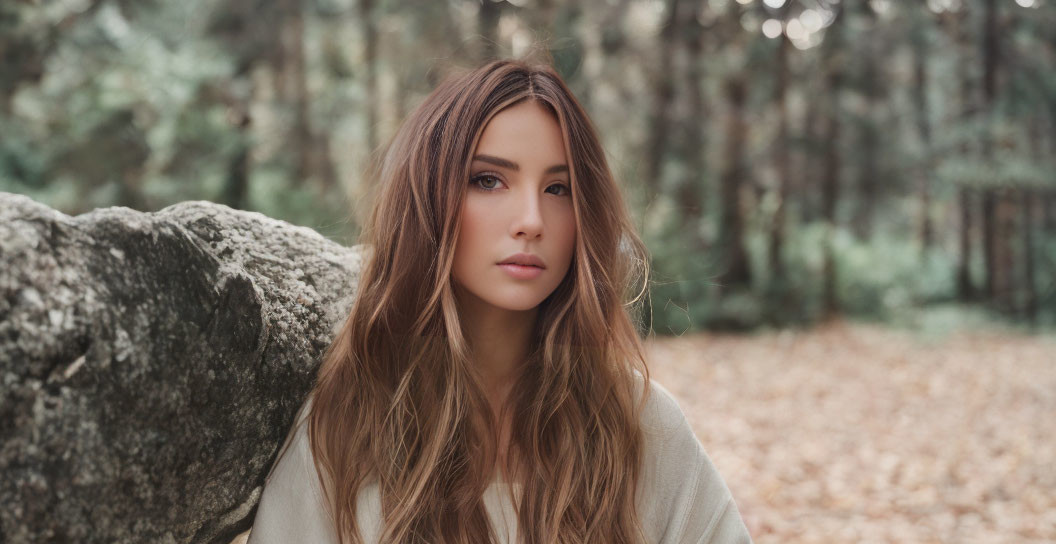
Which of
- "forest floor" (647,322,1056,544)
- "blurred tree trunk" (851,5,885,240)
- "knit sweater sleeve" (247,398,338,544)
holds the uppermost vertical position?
"blurred tree trunk" (851,5,885,240)

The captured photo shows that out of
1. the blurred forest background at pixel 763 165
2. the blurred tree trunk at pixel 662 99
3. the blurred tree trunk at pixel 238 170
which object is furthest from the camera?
the blurred tree trunk at pixel 662 99

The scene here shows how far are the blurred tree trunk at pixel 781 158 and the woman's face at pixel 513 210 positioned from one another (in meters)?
12.9

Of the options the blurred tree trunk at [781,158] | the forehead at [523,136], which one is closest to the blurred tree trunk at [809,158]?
the blurred tree trunk at [781,158]

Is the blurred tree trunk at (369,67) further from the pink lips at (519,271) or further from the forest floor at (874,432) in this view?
the pink lips at (519,271)

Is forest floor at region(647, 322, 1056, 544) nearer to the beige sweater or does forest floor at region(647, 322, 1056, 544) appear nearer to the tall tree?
the tall tree

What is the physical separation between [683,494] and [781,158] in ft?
45.2

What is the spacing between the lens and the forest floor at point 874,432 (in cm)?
563

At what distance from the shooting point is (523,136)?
73.4 inches

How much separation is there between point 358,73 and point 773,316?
787 centimetres

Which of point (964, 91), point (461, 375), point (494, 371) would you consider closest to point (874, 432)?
point (494, 371)

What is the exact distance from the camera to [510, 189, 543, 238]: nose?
5.91ft

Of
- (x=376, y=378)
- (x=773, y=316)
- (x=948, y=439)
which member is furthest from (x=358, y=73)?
(x=376, y=378)

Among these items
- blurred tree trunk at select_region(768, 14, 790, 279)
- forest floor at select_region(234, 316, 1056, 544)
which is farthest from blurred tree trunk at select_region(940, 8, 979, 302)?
forest floor at select_region(234, 316, 1056, 544)

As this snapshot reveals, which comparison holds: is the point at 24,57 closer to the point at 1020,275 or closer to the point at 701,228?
the point at 701,228
